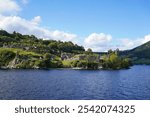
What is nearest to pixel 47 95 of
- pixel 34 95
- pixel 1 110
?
pixel 34 95

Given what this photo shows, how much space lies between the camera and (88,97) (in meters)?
90.5

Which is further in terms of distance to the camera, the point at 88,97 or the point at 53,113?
the point at 88,97

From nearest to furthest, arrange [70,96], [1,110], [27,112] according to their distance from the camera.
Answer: [27,112], [1,110], [70,96]

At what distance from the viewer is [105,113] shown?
41.4 metres

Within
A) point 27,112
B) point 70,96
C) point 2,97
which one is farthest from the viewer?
point 70,96

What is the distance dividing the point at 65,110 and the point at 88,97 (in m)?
47.8

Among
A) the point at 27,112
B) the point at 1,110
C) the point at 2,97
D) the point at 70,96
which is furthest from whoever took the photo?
the point at 70,96

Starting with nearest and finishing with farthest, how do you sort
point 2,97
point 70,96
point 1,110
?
point 1,110, point 2,97, point 70,96

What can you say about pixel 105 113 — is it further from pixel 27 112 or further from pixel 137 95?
pixel 137 95

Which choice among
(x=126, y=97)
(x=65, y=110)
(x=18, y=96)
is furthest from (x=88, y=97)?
(x=65, y=110)

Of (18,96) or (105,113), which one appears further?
(18,96)

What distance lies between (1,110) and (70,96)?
4895 centimetres

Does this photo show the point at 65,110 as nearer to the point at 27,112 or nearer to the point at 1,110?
the point at 27,112

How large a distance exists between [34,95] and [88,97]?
601 inches
